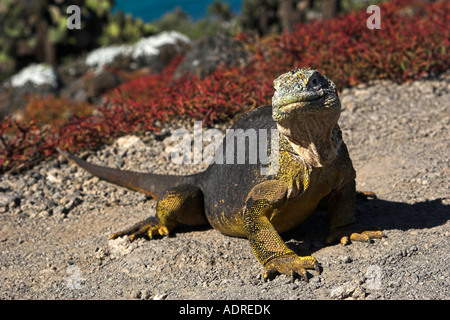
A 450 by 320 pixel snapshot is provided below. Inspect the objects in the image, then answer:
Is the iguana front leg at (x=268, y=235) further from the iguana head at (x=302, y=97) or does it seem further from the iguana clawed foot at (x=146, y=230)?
the iguana clawed foot at (x=146, y=230)

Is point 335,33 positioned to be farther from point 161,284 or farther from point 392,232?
point 161,284

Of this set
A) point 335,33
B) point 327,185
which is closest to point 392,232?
point 327,185

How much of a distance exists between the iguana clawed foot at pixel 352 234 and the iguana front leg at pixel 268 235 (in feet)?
1.54

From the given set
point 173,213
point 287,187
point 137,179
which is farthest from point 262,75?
point 287,187

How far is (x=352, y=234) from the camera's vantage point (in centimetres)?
405

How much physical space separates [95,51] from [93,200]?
423 inches

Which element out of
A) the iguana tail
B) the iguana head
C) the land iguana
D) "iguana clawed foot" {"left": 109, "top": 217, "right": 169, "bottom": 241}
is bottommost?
"iguana clawed foot" {"left": 109, "top": 217, "right": 169, "bottom": 241}

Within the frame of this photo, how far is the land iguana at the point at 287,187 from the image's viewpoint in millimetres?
3225

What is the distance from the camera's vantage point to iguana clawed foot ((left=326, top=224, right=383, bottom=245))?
4.00 meters

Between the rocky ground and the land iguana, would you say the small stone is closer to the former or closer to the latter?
the rocky ground

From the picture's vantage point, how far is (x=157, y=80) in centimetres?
1115


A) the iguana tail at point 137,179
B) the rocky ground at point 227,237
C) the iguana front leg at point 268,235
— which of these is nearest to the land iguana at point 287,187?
the iguana front leg at point 268,235

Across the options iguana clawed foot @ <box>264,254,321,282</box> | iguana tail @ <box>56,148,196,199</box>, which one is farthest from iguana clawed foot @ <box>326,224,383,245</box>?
iguana tail @ <box>56,148,196,199</box>

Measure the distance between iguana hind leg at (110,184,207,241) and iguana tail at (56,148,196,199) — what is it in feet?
0.84
